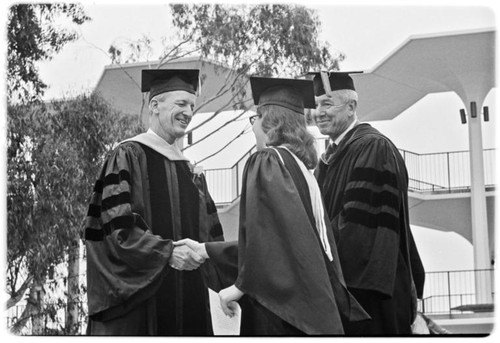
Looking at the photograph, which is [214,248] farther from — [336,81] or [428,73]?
[428,73]

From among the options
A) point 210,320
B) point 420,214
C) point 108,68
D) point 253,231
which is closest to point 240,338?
point 210,320

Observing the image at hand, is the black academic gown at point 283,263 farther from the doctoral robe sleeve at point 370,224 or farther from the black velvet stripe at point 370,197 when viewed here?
the black velvet stripe at point 370,197

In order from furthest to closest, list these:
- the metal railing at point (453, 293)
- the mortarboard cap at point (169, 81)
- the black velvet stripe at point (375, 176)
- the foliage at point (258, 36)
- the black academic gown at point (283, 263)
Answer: the foliage at point (258, 36) < the mortarboard cap at point (169, 81) < the black velvet stripe at point (375, 176) < the metal railing at point (453, 293) < the black academic gown at point (283, 263)

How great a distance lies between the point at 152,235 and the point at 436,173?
203 centimetres

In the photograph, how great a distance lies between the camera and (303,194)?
714cm

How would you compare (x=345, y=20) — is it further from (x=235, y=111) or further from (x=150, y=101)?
(x=150, y=101)

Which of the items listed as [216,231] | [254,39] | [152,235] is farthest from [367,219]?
[254,39]

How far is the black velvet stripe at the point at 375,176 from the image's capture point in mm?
7406

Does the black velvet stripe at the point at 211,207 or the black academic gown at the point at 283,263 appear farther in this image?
the black velvet stripe at the point at 211,207

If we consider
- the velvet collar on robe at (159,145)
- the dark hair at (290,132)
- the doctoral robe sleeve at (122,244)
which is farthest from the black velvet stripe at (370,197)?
the doctoral robe sleeve at (122,244)

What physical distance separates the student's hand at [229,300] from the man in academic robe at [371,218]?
30.1 inches

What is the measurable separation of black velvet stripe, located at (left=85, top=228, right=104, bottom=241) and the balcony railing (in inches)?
32.4

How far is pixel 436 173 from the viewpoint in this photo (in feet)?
24.7

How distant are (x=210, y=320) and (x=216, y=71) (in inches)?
70.5
